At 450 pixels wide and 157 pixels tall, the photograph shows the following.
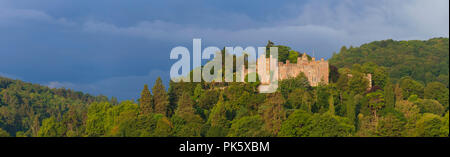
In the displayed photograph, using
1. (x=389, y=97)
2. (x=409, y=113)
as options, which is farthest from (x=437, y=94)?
(x=409, y=113)

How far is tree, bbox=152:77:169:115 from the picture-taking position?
84000 mm

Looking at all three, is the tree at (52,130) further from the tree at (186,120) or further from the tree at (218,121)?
the tree at (218,121)

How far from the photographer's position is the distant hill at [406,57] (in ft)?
465

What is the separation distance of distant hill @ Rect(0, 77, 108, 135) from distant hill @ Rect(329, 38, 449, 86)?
170ft

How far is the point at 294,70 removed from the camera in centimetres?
8806

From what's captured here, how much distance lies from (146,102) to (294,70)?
53.1 ft

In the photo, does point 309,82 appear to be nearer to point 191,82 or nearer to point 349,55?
point 191,82

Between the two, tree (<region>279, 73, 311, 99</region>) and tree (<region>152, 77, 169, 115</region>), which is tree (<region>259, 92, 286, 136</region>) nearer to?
tree (<region>279, 73, 311, 99</region>)

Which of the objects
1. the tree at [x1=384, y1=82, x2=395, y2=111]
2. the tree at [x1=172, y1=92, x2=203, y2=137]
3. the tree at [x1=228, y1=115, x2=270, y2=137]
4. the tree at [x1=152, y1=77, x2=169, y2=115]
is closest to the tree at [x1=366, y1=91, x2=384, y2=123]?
the tree at [x1=384, y1=82, x2=395, y2=111]

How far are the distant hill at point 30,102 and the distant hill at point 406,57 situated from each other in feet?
170

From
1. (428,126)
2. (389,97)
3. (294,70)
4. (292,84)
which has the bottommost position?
(428,126)

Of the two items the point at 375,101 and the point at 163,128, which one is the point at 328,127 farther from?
the point at 163,128

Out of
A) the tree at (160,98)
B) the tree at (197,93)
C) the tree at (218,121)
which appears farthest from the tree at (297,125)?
the tree at (197,93)
